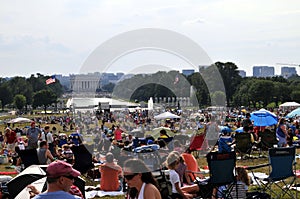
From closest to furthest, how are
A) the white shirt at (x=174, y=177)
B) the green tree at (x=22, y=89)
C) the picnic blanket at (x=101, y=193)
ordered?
the white shirt at (x=174, y=177) < the picnic blanket at (x=101, y=193) < the green tree at (x=22, y=89)

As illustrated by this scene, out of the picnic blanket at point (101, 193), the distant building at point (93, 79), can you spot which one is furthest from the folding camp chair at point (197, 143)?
the picnic blanket at point (101, 193)

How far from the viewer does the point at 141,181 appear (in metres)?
4.87

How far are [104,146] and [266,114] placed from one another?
6.18m

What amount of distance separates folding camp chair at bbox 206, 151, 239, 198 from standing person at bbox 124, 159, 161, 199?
2.35 m

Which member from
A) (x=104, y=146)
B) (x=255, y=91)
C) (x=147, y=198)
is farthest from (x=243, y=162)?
(x=255, y=91)

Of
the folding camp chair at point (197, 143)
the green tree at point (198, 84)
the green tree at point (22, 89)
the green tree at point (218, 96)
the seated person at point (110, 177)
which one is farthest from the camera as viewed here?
the green tree at point (22, 89)

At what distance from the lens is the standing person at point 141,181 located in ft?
15.7

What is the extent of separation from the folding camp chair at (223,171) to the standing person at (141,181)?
7.72ft

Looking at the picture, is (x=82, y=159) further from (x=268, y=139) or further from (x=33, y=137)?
(x=268, y=139)

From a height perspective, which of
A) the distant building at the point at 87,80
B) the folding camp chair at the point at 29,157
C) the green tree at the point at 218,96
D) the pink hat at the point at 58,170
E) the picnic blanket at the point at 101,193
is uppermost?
the distant building at the point at 87,80

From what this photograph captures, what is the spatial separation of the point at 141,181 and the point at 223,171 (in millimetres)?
2623

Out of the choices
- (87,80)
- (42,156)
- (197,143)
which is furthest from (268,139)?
(42,156)

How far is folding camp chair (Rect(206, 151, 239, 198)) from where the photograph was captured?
718 cm

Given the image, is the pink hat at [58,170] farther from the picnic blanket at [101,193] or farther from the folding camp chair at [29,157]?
the folding camp chair at [29,157]
